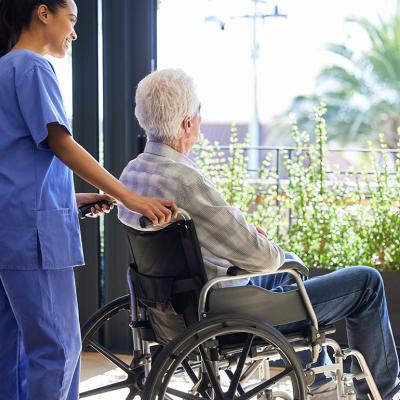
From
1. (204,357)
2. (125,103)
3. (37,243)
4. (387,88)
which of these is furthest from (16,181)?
(387,88)

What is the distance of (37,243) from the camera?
83.3 inches

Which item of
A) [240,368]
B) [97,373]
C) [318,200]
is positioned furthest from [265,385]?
[318,200]

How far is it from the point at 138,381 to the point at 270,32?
1758 mm

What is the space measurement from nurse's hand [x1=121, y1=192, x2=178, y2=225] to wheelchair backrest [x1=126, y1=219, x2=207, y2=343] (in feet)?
0.42

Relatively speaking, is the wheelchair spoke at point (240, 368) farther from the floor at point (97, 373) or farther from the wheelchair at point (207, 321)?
the floor at point (97, 373)

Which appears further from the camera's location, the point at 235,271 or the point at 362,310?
the point at 362,310

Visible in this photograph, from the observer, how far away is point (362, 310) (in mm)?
2555

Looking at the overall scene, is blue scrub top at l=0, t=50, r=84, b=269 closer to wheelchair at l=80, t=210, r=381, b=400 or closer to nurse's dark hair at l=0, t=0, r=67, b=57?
nurse's dark hair at l=0, t=0, r=67, b=57

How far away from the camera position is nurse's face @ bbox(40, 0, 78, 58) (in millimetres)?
2174

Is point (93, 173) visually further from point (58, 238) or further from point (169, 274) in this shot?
point (169, 274)

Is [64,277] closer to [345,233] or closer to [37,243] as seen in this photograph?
[37,243]

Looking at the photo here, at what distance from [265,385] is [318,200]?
1.57 metres

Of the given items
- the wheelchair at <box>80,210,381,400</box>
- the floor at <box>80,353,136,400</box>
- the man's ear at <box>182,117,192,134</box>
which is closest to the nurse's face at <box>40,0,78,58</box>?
the man's ear at <box>182,117,192,134</box>

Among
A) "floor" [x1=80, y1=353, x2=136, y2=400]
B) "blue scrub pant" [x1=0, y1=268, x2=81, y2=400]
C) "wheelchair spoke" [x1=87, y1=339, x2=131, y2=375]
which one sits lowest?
"floor" [x1=80, y1=353, x2=136, y2=400]
